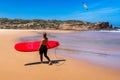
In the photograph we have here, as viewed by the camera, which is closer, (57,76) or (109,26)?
(57,76)

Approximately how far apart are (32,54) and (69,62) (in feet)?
7.77

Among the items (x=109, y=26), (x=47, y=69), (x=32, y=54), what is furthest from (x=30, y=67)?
(x=109, y=26)

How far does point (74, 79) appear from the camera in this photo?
6418mm

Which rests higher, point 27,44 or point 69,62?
point 27,44

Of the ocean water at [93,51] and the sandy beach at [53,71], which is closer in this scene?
the sandy beach at [53,71]

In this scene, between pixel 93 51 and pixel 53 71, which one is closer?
pixel 53 71

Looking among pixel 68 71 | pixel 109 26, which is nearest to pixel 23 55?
pixel 68 71

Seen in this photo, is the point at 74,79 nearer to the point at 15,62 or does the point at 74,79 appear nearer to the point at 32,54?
the point at 15,62

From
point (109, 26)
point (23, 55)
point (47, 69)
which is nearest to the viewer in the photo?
point (47, 69)

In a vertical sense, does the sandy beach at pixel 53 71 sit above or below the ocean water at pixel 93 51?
above

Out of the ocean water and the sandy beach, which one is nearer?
the sandy beach

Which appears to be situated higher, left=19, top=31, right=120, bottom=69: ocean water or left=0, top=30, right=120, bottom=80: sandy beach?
left=0, top=30, right=120, bottom=80: sandy beach

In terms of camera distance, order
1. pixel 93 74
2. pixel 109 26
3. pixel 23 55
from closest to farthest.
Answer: pixel 93 74
pixel 23 55
pixel 109 26

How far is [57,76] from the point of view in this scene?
667cm
